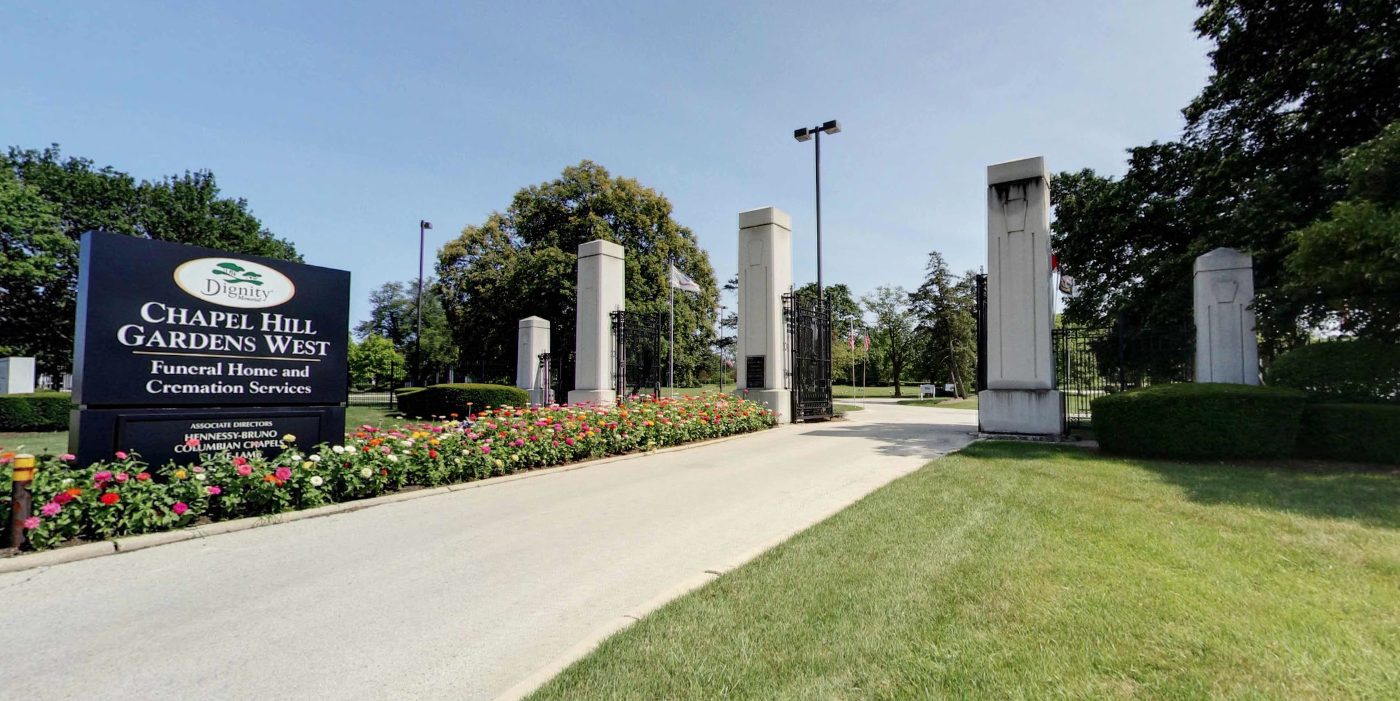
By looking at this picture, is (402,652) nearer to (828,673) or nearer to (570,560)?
(570,560)

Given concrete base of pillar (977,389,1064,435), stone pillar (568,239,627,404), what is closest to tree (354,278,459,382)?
stone pillar (568,239,627,404)

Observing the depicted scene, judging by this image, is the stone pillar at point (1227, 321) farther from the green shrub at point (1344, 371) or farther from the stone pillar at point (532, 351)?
the stone pillar at point (532, 351)

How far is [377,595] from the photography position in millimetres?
3697

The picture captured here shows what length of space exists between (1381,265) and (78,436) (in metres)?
14.7

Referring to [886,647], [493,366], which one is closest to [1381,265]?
[886,647]

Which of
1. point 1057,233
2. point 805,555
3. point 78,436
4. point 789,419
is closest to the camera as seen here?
point 805,555

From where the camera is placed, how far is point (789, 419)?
594 inches

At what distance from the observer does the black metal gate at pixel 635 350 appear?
16281mm

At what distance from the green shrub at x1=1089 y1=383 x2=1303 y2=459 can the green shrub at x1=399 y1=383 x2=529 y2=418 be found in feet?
53.7

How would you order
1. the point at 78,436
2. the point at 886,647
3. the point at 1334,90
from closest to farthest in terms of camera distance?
the point at 886,647
the point at 78,436
the point at 1334,90

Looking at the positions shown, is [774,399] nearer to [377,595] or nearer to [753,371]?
[753,371]

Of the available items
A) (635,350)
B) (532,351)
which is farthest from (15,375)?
(635,350)

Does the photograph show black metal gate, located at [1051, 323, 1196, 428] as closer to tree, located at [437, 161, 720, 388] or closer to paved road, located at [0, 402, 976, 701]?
paved road, located at [0, 402, 976, 701]

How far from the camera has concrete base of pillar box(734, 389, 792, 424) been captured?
1470 centimetres
